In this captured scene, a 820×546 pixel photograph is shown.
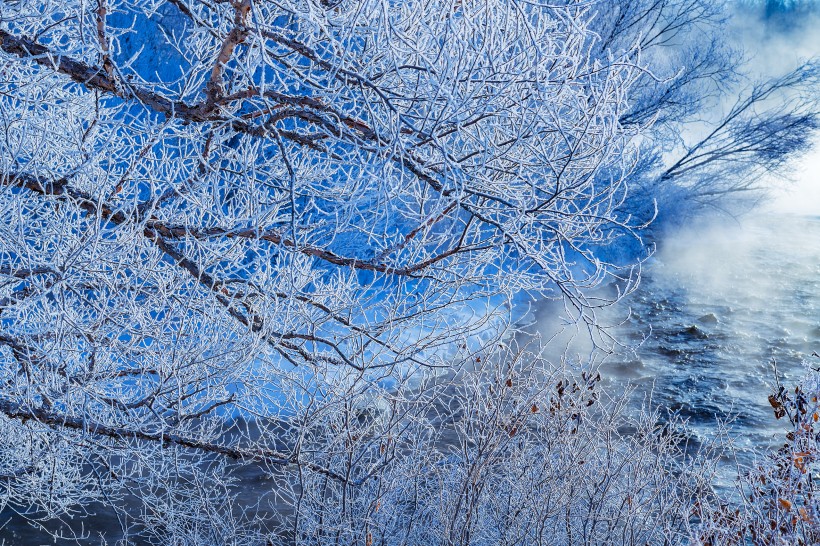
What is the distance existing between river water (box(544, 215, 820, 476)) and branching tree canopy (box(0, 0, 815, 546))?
9.22ft

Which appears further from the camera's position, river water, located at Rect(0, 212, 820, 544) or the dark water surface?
the dark water surface

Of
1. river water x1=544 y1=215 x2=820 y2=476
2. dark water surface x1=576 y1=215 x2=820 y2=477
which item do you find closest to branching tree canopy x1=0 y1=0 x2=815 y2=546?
dark water surface x1=576 y1=215 x2=820 y2=477

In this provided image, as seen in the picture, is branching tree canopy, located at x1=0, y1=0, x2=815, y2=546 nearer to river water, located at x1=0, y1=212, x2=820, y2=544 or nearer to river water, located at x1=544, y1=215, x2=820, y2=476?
river water, located at x1=0, y1=212, x2=820, y2=544

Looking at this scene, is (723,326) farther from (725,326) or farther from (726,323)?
(726,323)

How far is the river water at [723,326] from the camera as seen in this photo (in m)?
12.8

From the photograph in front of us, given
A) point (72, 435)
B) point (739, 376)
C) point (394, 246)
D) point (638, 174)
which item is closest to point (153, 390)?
point (72, 435)

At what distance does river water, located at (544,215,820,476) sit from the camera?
12.8 metres

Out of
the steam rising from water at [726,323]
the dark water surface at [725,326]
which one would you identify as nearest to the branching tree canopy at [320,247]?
the dark water surface at [725,326]

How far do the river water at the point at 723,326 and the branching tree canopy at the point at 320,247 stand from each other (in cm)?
281

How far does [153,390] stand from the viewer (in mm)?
4547

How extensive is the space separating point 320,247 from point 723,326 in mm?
15128

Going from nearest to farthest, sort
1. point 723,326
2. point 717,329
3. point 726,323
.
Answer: point 717,329 → point 723,326 → point 726,323

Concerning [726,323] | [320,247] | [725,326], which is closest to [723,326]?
[725,326]

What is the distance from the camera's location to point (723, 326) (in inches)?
707
